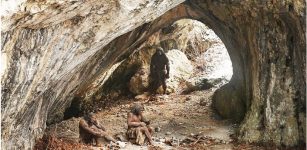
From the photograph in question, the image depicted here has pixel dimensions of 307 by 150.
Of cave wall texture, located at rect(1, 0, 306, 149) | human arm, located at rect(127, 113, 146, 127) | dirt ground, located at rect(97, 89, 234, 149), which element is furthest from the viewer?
dirt ground, located at rect(97, 89, 234, 149)

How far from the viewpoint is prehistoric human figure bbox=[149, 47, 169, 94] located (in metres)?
16.2

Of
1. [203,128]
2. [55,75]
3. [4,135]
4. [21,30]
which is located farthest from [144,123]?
[21,30]

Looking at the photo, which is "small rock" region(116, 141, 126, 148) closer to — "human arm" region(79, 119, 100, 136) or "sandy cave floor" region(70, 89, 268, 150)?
"sandy cave floor" region(70, 89, 268, 150)

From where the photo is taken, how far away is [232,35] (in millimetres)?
11586

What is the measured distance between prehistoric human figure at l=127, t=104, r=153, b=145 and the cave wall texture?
1767 millimetres

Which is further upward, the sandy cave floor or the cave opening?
the cave opening

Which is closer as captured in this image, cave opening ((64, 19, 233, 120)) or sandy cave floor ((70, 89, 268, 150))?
sandy cave floor ((70, 89, 268, 150))

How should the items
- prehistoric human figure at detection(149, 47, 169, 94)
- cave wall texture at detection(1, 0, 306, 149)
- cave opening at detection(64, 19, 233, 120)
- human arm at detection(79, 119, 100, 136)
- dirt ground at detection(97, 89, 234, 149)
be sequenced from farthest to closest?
prehistoric human figure at detection(149, 47, 169, 94), cave opening at detection(64, 19, 233, 120), dirt ground at detection(97, 89, 234, 149), human arm at detection(79, 119, 100, 136), cave wall texture at detection(1, 0, 306, 149)

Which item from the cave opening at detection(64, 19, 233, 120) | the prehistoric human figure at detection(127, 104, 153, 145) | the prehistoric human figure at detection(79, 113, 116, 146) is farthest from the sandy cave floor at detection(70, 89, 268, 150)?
the cave opening at detection(64, 19, 233, 120)

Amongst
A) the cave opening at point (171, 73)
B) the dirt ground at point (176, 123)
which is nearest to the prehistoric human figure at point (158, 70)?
the cave opening at point (171, 73)

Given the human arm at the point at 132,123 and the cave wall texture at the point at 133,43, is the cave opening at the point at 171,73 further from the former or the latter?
the human arm at the point at 132,123

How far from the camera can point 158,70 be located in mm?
16266

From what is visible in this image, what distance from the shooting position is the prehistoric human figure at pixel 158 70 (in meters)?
16.2

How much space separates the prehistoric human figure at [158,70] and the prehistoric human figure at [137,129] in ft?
19.2
